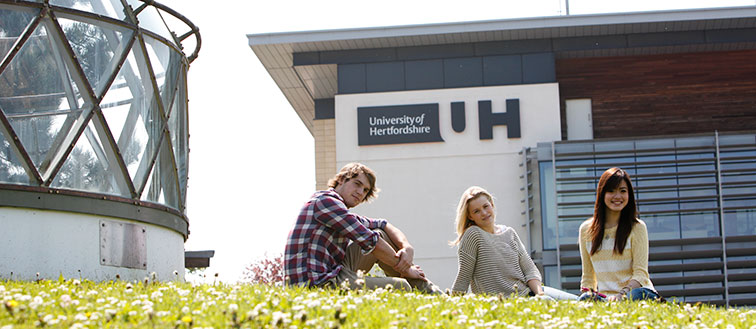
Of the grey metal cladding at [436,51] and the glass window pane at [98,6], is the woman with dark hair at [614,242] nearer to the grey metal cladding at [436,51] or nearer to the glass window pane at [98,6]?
the glass window pane at [98,6]

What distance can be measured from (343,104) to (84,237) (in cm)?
1912

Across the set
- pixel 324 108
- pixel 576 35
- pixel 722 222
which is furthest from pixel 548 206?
pixel 324 108

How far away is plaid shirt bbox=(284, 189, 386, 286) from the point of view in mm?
7215

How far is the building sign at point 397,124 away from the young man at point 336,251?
2029 cm

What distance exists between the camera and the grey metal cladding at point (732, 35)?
27.1 metres

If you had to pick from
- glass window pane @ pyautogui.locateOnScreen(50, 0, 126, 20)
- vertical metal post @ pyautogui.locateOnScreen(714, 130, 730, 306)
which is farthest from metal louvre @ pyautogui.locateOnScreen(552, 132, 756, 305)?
glass window pane @ pyautogui.locateOnScreen(50, 0, 126, 20)

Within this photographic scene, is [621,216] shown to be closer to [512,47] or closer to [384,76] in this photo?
[512,47]

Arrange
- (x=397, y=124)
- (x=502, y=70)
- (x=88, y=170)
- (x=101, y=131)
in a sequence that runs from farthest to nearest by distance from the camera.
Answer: (x=397, y=124) → (x=502, y=70) → (x=101, y=131) → (x=88, y=170)

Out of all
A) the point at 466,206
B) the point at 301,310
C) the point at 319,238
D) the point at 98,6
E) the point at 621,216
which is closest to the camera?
the point at 301,310

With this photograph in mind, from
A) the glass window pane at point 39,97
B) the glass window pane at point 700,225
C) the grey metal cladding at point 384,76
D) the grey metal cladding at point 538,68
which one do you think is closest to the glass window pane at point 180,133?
the glass window pane at point 39,97

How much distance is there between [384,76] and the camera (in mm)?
28078

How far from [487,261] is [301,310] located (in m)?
3.10

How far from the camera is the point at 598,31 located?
2727cm

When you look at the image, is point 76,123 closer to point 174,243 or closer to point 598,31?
point 174,243
